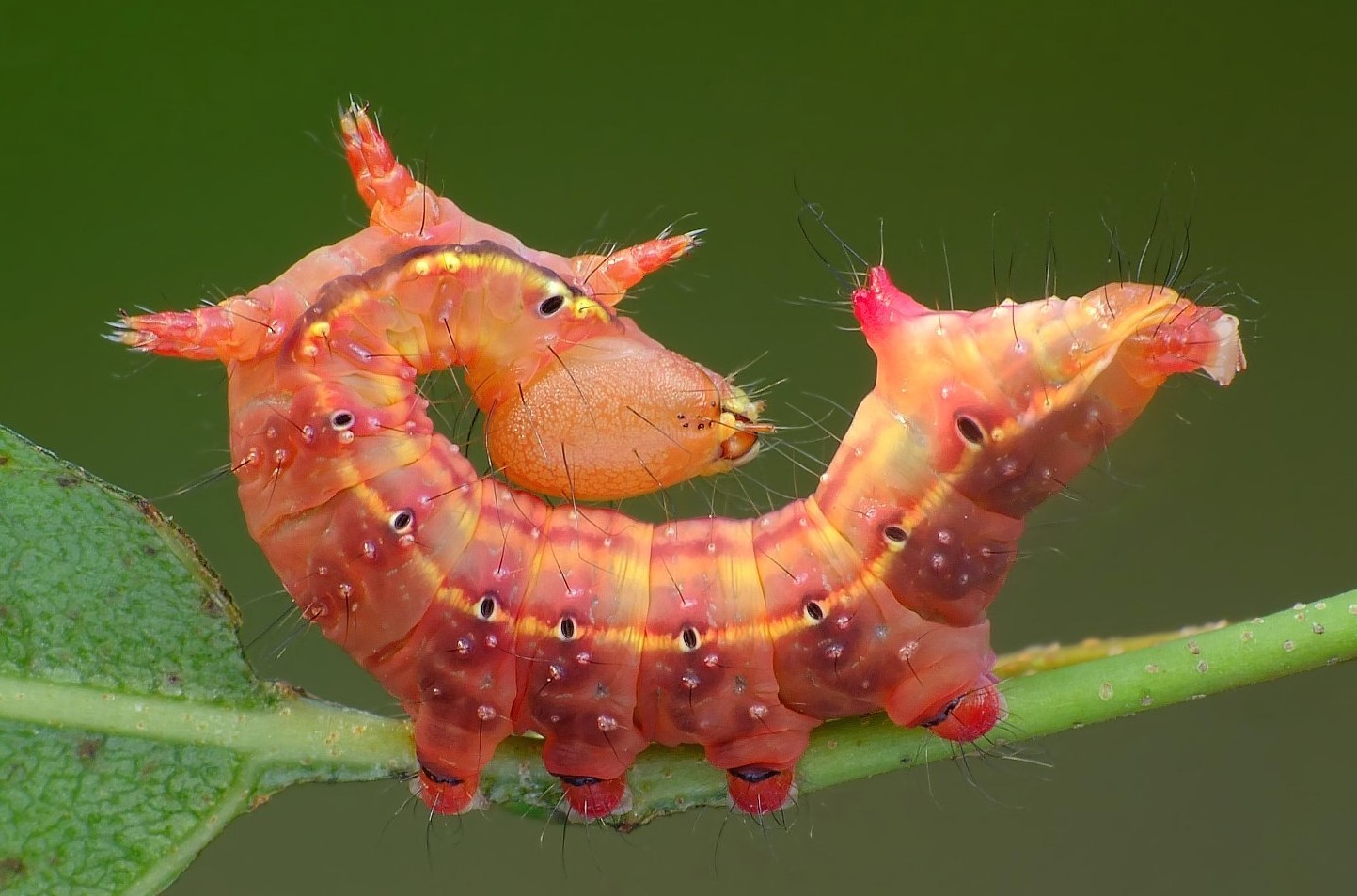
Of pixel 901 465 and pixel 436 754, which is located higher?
pixel 901 465

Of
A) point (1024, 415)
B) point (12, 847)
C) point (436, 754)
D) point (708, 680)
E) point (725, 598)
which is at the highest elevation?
point (1024, 415)

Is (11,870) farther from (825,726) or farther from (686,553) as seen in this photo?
(825,726)

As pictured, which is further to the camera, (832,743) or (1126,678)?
(832,743)

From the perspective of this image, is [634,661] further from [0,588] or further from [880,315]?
[0,588]

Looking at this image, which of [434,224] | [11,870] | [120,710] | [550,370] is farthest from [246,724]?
[434,224]

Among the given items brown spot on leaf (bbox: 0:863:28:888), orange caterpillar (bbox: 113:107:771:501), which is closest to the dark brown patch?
brown spot on leaf (bbox: 0:863:28:888)

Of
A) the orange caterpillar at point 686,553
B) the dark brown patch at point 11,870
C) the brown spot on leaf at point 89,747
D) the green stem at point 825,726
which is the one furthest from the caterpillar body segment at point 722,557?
the dark brown patch at point 11,870

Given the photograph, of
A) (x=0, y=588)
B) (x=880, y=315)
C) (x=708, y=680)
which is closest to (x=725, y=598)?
(x=708, y=680)

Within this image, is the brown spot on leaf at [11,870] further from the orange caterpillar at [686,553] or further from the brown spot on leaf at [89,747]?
the orange caterpillar at [686,553]
